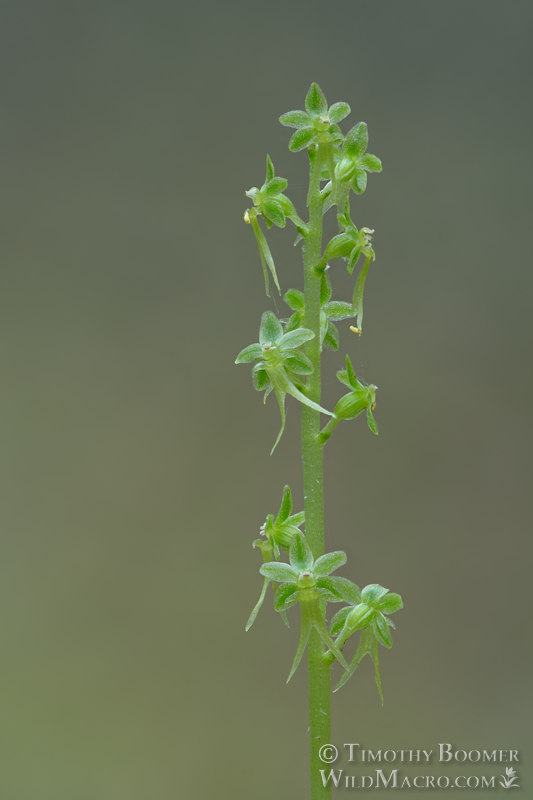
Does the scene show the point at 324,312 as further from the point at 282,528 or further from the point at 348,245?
the point at 282,528

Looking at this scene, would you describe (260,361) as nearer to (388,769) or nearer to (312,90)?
(312,90)

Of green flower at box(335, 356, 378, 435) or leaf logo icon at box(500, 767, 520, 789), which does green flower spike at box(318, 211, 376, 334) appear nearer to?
green flower at box(335, 356, 378, 435)

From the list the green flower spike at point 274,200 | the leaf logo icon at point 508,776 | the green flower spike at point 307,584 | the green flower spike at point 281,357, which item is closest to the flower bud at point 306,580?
the green flower spike at point 307,584

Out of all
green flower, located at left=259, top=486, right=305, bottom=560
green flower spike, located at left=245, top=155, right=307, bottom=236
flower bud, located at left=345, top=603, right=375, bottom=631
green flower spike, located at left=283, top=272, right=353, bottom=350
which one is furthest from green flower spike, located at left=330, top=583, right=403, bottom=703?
green flower spike, located at left=245, top=155, right=307, bottom=236

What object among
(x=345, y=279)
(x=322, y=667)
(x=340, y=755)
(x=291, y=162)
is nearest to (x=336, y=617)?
(x=322, y=667)

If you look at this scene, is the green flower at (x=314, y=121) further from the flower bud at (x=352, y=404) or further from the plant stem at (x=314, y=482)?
the flower bud at (x=352, y=404)

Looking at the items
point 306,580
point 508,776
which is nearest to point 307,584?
point 306,580
